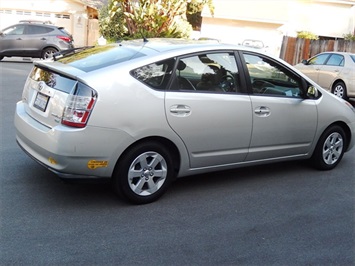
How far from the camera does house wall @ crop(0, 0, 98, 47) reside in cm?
2902

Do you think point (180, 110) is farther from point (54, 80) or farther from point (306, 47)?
point (306, 47)

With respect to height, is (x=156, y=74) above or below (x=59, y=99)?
above

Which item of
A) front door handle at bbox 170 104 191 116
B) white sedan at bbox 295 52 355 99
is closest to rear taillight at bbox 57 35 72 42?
white sedan at bbox 295 52 355 99

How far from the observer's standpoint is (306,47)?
2150 centimetres

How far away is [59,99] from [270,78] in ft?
8.21

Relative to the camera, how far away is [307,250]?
3.81m

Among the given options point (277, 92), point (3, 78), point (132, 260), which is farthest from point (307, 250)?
point (3, 78)

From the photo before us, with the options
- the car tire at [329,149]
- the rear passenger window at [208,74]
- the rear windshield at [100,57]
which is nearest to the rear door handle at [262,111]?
the rear passenger window at [208,74]

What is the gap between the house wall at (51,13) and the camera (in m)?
29.0

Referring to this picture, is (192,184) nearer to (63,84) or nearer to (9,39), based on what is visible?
(63,84)

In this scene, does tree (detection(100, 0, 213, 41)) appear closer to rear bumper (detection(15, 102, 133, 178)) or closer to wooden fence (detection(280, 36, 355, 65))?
wooden fence (detection(280, 36, 355, 65))

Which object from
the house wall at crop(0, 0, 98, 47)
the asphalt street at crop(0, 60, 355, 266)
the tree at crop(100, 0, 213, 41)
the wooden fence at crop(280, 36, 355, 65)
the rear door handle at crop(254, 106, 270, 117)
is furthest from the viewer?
the house wall at crop(0, 0, 98, 47)

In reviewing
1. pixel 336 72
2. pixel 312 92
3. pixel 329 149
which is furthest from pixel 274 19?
pixel 312 92

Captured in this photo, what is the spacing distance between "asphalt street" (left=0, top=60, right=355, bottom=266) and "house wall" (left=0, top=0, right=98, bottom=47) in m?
25.9
